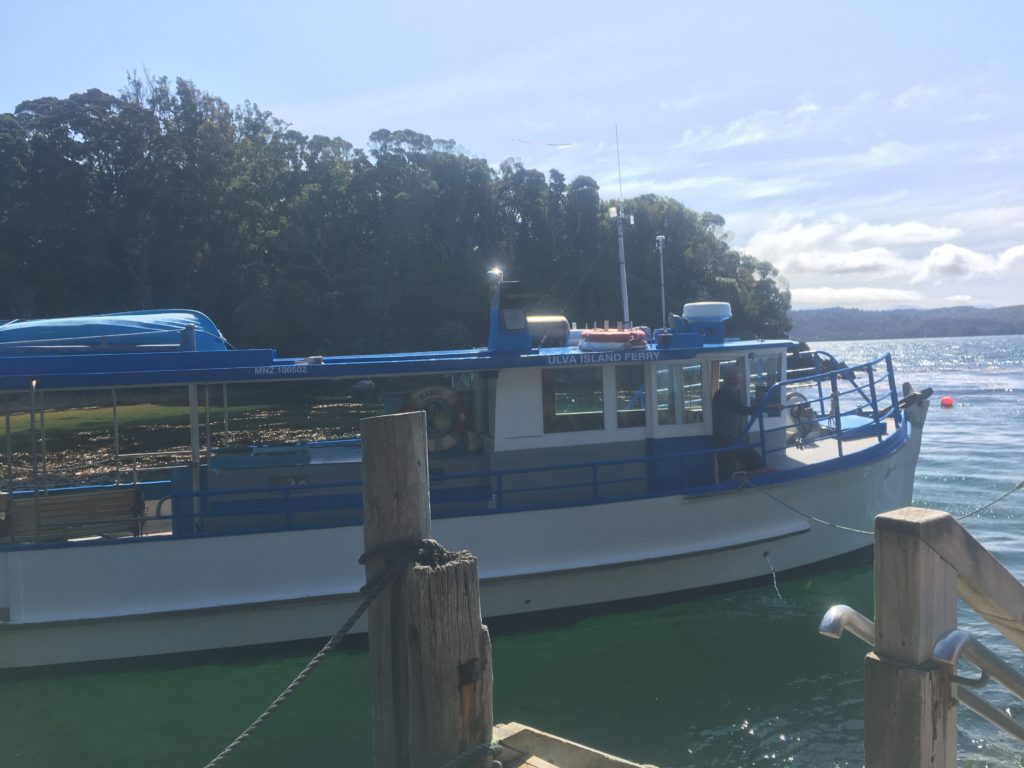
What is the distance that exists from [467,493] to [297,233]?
136 feet

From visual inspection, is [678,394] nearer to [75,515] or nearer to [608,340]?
[608,340]

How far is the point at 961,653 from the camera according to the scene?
8.74 feet

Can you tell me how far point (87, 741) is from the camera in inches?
257

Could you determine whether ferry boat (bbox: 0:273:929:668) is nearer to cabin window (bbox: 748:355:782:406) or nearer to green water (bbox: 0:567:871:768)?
cabin window (bbox: 748:355:782:406)

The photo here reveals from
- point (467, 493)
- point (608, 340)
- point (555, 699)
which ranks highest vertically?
point (608, 340)

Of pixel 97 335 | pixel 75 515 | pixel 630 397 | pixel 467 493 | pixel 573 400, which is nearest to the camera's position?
pixel 75 515

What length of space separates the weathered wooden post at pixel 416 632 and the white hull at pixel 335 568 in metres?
4.83

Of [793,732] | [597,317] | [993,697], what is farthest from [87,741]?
[597,317]

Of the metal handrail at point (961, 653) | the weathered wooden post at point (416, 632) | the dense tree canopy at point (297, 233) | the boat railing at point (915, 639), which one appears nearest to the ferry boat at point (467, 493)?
the weathered wooden post at point (416, 632)

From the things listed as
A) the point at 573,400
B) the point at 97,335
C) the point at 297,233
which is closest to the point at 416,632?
the point at 573,400

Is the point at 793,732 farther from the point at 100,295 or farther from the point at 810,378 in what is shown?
the point at 100,295

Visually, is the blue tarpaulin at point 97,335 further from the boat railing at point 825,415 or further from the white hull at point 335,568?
the boat railing at point 825,415

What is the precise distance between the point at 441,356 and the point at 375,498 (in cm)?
628

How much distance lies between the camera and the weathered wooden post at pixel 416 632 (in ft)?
9.54
